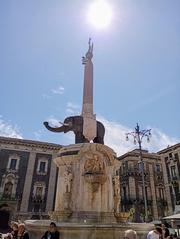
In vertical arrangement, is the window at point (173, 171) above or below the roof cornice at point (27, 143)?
below

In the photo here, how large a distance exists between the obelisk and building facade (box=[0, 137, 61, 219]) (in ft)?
85.6

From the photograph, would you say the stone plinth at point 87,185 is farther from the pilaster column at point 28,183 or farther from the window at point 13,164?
the window at point 13,164

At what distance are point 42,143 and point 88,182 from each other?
3132 cm

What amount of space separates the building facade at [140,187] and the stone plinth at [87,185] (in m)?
30.8

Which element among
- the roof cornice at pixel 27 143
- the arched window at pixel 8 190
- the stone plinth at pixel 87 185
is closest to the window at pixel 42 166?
the roof cornice at pixel 27 143

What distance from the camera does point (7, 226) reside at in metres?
34.2

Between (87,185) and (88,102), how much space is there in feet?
20.1

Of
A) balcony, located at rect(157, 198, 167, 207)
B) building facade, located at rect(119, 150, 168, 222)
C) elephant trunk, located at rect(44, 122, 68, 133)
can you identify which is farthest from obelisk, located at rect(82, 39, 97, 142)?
balcony, located at rect(157, 198, 167, 207)

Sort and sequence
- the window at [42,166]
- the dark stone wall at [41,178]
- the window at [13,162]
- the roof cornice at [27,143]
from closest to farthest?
1. the dark stone wall at [41,178]
2. the window at [13,162]
3. the roof cornice at [27,143]
4. the window at [42,166]

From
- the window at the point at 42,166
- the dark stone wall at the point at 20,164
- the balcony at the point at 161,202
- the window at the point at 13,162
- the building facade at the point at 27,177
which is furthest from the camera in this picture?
the balcony at the point at 161,202

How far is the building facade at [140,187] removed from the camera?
136ft

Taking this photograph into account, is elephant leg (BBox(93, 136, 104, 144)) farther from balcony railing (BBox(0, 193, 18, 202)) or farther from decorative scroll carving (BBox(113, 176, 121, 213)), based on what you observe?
balcony railing (BBox(0, 193, 18, 202))

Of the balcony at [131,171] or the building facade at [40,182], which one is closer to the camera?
the building facade at [40,182]

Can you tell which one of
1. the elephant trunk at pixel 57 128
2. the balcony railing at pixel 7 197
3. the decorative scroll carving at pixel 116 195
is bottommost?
the decorative scroll carving at pixel 116 195
